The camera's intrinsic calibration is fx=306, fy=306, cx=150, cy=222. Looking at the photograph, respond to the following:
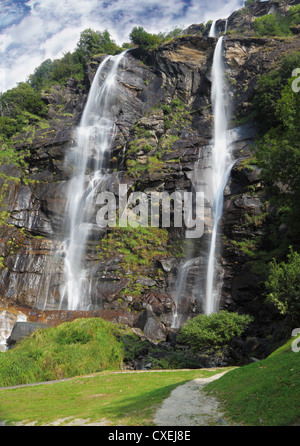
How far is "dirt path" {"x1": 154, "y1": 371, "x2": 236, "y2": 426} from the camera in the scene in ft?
19.4

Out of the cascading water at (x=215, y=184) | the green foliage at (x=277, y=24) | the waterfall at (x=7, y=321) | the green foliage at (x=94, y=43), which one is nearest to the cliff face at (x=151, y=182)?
the cascading water at (x=215, y=184)

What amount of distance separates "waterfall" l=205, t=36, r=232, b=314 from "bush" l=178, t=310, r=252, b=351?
6.95 m

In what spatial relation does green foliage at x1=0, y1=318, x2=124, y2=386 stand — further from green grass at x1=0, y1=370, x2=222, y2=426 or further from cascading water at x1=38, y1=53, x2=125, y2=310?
cascading water at x1=38, y1=53, x2=125, y2=310

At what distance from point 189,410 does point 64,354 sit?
9153 millimetres

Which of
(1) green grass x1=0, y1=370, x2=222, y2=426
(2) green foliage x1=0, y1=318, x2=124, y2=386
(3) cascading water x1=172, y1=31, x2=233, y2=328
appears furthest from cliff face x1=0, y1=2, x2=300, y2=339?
(1) green grass x1=0, y1=370, x2=222, y2=426

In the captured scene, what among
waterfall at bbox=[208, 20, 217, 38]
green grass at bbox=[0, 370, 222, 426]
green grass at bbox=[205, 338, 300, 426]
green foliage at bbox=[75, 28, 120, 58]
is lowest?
green grass at bbox=[0, 370, 222, 426]

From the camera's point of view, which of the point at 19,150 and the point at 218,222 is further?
the point at 19,150

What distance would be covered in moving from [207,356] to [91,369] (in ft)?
25.0

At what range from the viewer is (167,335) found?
2170 cm

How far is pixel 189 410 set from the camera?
688 cm

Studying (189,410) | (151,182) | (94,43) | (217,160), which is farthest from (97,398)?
(94,43)

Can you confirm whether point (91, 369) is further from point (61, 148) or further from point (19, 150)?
point (19, 150)

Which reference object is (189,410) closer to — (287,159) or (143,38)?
(287,159)
